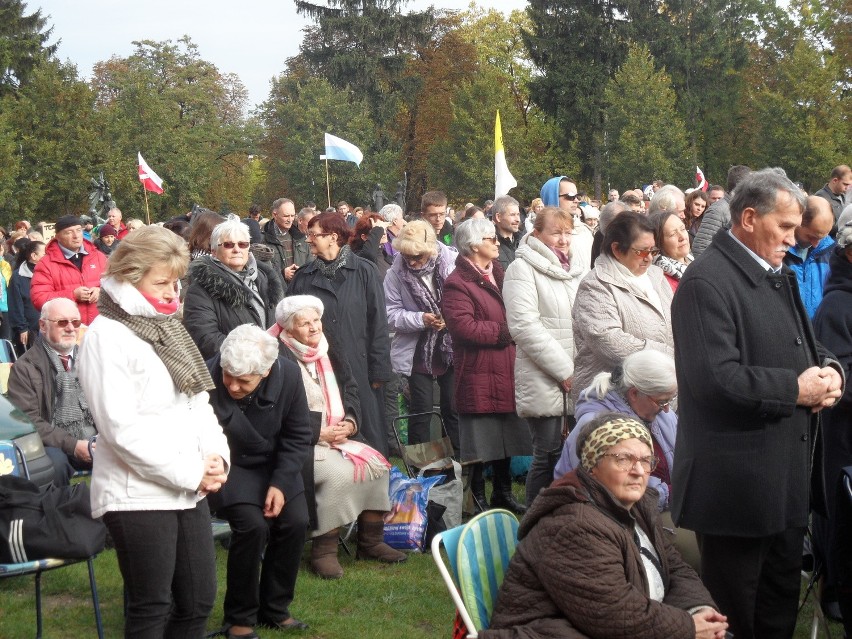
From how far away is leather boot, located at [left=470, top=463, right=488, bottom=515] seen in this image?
720 centimetres

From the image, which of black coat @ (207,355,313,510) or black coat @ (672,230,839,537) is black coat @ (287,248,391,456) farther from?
black coat @ (672,230,839,537)

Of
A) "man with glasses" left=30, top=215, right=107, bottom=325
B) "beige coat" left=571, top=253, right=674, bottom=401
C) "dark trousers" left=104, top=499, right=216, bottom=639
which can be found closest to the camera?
"dark trousers" left=104, top=499, right=216, bottom=639

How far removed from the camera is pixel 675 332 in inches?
150

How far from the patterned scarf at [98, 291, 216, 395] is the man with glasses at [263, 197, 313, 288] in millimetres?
6844

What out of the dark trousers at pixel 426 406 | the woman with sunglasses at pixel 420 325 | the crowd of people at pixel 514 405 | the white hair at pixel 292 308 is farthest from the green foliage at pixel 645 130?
the white hair at pixel 292 308

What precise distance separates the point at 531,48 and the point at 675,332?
52.7m

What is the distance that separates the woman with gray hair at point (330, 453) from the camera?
6.00m

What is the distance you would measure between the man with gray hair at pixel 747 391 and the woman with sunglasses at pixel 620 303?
1.91 meters

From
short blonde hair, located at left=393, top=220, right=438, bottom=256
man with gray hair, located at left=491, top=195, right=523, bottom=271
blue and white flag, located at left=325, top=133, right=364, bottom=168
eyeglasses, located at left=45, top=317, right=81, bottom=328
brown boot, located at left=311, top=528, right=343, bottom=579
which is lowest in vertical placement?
brown boot, located at left=311, top=528, right=343, bottom=579

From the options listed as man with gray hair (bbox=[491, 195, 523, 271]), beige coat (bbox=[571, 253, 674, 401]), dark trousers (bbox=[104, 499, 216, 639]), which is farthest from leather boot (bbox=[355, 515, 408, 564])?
man with gray hair (bbox=[491, 195, 523, 271])

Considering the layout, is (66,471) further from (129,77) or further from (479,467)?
(129,77)

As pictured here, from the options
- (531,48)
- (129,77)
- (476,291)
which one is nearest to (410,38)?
(531,48)

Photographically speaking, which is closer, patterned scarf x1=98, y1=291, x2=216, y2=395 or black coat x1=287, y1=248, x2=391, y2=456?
patterned scarf x1=98, y1=291, x2=216, y2=395

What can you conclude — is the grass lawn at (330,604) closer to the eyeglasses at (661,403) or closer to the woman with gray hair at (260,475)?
the woman with gray hair at (260,475)
